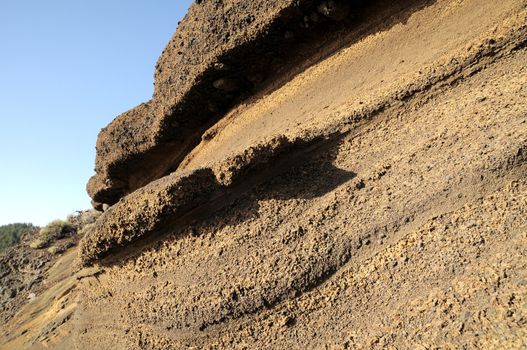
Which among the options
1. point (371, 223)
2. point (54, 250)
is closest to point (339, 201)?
point (371, 223)

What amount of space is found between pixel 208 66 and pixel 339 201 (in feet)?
6.78

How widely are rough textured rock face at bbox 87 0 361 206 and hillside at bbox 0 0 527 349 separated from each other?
0.08ft

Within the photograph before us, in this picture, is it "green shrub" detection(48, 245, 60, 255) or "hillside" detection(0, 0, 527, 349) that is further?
"green shrub" detection(48, 245, 60, 255)

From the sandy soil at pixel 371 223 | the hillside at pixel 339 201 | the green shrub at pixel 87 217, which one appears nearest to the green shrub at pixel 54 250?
the green shrub at pixel 87 217

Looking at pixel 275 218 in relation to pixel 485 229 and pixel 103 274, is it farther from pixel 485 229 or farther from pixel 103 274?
pixel 103 274

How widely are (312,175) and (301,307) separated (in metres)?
0.99

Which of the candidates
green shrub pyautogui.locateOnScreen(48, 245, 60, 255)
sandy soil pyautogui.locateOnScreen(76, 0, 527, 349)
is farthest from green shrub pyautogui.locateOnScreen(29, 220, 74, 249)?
sandy soil pyautogui.locateOnScreen(76, 0, 527, 349)

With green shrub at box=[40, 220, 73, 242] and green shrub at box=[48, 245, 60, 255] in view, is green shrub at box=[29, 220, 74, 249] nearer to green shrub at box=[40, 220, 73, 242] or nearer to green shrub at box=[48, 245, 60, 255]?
green shrub at box=[40, 220, 73, 242]

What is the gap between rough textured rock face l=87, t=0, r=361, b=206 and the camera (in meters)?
3.70

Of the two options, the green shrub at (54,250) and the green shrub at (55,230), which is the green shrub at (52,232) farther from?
the green shrub at (54,250)

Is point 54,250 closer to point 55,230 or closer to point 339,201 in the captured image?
Answer: point 55,230

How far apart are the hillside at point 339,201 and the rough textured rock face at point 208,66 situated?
0.03 metres

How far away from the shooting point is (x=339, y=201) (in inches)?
113

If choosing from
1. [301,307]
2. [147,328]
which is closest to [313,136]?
[301,307]
